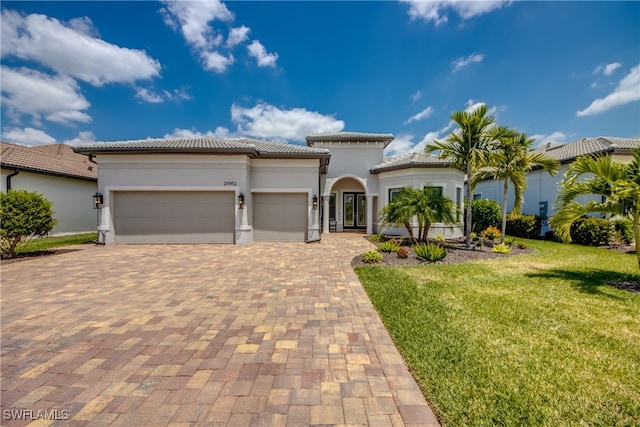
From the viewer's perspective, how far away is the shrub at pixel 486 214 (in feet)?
50.8

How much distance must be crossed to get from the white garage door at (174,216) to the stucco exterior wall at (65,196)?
205 inches

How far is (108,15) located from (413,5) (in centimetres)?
1095

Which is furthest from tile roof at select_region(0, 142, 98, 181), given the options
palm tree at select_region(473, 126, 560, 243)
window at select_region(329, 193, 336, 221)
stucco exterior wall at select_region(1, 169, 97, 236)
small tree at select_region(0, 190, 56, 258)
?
palm tree at select_region(473, 126, 560, 243)

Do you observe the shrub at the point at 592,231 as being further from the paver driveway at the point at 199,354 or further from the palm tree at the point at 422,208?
the paver driveway at the point at 199,354

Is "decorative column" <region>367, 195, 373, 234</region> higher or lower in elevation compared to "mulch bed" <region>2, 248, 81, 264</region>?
higher

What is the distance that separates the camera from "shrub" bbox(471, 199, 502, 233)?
609 inches

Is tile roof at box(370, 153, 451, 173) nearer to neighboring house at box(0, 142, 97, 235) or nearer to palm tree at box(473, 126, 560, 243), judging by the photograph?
palm tree at box(473, 126, 560, 243)

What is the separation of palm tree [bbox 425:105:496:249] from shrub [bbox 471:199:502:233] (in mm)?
6687

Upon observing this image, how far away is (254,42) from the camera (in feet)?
36.9

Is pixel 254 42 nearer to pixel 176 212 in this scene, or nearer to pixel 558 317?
pixel 176 212

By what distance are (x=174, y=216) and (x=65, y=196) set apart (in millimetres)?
8422

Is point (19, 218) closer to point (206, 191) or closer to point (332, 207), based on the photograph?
point (206, 191)

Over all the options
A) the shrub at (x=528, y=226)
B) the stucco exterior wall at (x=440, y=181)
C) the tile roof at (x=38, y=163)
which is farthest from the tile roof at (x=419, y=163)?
the tile roof at (x=38, y=163)

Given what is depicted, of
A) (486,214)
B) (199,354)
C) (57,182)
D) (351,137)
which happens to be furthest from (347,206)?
(57,182)
